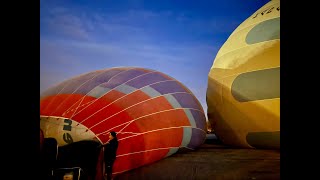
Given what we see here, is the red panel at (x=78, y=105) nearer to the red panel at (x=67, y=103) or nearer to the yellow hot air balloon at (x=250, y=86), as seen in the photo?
the red panel at (x=67, y=103)

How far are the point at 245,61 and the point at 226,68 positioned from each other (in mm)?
393

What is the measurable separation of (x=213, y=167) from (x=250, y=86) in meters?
1.68

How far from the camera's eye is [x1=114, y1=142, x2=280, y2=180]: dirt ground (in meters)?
3.34

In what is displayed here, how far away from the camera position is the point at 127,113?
3.83 metres

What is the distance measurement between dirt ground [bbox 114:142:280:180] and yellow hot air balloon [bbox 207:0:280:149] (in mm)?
345

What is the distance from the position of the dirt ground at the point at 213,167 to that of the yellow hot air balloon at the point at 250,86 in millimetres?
345

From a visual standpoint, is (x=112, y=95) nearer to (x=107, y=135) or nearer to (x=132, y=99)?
(x=132, y=99)

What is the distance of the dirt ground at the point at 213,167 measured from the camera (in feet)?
10.9

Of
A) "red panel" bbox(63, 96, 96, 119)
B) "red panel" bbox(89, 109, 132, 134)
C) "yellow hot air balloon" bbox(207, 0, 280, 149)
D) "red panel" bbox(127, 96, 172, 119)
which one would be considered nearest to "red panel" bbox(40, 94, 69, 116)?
"red panel" bbox(63, 96, 96, 119)

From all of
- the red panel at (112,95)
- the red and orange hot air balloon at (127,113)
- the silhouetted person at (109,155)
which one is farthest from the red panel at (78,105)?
the silhouetted person at (109,155)
